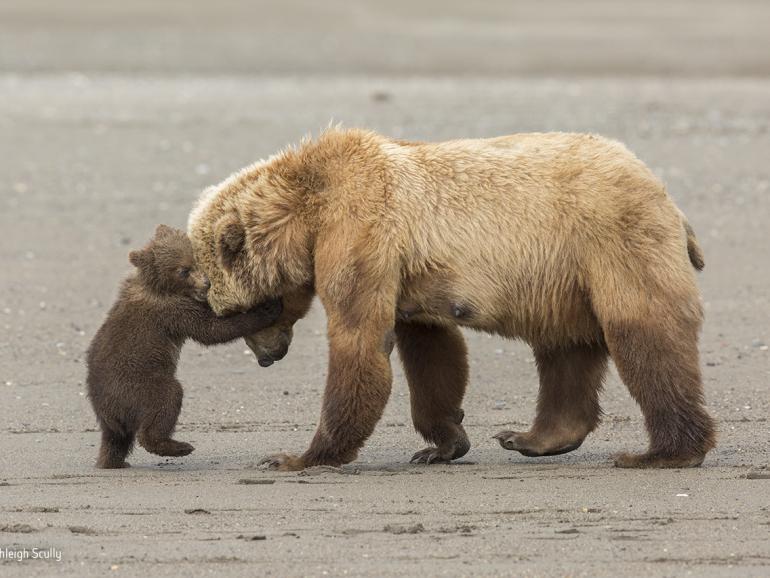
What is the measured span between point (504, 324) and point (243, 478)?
1535mm

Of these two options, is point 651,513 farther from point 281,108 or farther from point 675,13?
point 675,13

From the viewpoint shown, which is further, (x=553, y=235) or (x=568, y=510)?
(x=553, y=235)

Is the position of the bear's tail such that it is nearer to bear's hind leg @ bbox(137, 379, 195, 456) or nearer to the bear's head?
the bear's head

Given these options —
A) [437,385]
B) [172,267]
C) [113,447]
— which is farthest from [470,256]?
[113,447]

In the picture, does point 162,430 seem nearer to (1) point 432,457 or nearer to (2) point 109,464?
(2) point 109,464

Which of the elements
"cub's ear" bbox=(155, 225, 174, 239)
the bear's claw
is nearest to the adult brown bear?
"cub's ear" bbox=(155, 225, 174, 239)

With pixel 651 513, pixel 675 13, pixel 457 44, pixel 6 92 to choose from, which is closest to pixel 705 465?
pixel 651 513

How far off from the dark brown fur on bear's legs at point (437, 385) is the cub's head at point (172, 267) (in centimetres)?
109

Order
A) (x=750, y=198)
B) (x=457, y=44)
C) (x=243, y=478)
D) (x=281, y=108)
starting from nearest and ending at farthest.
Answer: (x=243, y=478)
(x=750, y=198)
(x=281, y=108)
(x=457, y=44)

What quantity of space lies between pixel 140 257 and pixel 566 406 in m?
2.39

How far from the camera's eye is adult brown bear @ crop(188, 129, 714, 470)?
25.7ft

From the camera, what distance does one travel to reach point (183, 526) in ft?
22.6

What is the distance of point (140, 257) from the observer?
337 inches

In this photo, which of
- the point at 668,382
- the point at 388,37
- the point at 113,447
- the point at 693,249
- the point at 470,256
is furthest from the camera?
the point at 388,37
